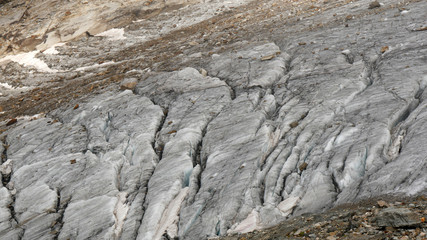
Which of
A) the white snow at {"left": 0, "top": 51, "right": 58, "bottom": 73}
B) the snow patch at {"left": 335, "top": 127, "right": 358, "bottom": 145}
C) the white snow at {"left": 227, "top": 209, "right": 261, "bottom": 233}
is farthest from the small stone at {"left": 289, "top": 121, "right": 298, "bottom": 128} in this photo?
the white snow at {"left": 0, "top": 51, "right": 58, "bottom": 73}

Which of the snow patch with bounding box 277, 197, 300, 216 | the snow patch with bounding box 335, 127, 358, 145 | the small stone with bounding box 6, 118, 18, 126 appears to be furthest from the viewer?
the small stone with bounding box 6, 118, 18, 126

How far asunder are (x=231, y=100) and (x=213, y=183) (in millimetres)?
5368

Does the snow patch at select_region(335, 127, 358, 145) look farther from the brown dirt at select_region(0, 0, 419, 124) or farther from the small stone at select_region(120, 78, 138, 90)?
the small stone at select_region(120, 78, 138, 90)

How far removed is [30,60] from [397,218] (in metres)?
30.0

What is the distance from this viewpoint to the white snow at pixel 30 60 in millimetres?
29109

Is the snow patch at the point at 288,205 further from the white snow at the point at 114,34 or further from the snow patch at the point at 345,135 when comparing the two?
the white snow at the point at 114,34

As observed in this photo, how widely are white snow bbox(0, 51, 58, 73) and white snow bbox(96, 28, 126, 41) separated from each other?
569 cm

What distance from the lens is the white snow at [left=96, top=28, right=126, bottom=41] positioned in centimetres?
3256

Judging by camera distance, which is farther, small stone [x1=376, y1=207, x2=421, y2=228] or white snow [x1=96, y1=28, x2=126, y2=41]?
white snow [x1=96, y1=28, x2=126, y2=41]

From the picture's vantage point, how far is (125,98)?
63.9ft

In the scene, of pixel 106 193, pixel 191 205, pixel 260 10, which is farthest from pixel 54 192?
pixel 260 10

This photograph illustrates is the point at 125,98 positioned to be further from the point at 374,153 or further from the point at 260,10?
the point at 260,10

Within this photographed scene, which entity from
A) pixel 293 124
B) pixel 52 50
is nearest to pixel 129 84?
pixel 293 124

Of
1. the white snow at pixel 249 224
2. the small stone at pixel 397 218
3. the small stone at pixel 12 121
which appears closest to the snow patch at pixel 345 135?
the white snow at pixel 249 224
